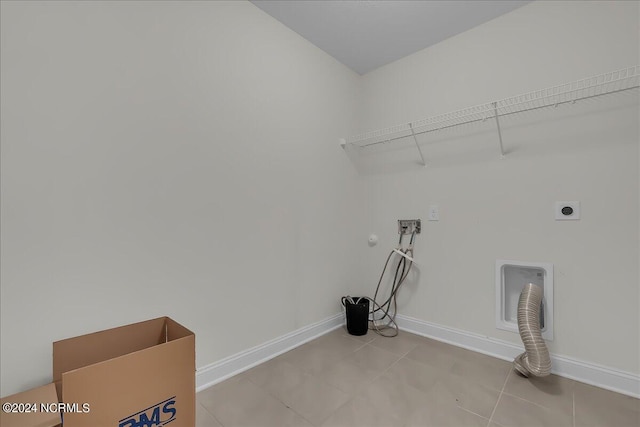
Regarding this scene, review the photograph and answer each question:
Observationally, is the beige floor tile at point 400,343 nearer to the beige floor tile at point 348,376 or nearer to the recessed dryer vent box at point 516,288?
the beige floor tile at point 348,376

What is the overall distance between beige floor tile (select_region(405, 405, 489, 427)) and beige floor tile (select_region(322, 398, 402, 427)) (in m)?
0.10

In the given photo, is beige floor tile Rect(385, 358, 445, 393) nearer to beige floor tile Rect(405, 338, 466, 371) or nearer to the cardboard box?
beige floor tile Rect(405, 338, 466, 371)

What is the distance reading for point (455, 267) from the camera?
218 centimetres

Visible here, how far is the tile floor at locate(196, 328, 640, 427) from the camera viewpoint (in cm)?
136

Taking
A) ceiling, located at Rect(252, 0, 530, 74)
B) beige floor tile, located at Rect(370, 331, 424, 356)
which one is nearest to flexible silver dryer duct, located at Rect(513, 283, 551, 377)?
beige floor tile, located at Rect(370, 331, 424, 356)

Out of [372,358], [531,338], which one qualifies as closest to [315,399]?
[372,358]

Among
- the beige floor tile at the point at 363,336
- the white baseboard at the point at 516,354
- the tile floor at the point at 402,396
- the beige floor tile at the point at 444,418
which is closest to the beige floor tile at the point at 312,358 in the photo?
the tile floor at the point at 402,396

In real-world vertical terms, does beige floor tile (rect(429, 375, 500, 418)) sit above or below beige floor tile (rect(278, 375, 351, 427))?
below

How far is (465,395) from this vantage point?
1.54 m

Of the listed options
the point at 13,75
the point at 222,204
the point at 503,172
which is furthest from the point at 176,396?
the point at 503,172

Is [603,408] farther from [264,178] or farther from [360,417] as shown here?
[264,178]

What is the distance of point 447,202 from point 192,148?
6.00 ft

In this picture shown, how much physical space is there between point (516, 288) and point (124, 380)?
7.46 ft

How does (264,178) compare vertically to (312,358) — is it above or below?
above
